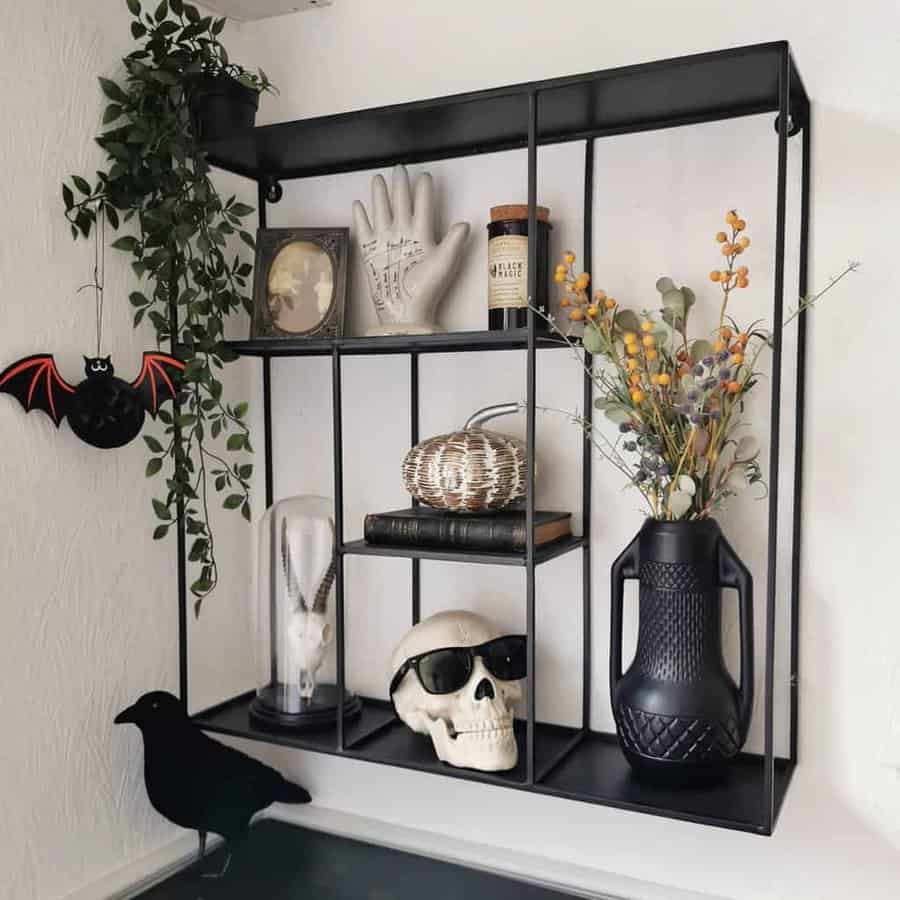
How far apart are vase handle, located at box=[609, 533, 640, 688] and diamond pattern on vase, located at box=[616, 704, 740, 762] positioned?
0.26 ft

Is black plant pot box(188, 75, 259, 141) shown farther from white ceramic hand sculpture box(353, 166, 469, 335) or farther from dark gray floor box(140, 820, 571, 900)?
dark gray floor box(140, 820, 571, 900)

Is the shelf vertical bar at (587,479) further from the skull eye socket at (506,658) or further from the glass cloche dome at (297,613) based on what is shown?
the glass cloche dome at (297,613)

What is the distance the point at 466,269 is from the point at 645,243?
28cm

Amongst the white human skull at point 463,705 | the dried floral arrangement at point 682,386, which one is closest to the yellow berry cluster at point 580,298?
the dried floral arrangement at point 682,386

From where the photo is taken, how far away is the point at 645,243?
1339 mm

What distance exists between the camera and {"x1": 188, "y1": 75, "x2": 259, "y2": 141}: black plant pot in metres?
1.39

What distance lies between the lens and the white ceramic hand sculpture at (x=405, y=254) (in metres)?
1.40

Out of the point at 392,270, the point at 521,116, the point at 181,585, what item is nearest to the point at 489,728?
the point at 181,585

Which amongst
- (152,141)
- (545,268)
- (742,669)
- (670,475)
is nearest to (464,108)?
(545,268)

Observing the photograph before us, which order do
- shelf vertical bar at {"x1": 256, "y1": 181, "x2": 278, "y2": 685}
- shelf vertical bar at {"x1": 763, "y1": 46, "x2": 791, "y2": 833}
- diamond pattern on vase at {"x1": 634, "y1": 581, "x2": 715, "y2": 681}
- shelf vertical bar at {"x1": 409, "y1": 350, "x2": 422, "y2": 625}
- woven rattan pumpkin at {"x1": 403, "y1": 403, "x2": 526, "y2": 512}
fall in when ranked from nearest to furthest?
shelf vertical bar at {"x1": 763, "y1": 46, "x2": 791, "y2": 833}, diamond pattern on vase at {"x1": 634, "y1": 581, "x2": 715, "y2": 681}, woven rattan pumpkin at {"x1": 403, "y1": 403, "x2": 526, "y2": 512}, shelf vertical bar at {"x1": 409, "y1": 350, "x2": 422, "y2": 625}, shelf vertical bar at {"x1": 256, "y1": 181, "x2": 278, "y2": 685}

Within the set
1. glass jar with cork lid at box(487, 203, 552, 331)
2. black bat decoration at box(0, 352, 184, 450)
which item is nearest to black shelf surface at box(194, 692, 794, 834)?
black bat decoration at box(0, 352, 184, 450)

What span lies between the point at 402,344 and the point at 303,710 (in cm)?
58

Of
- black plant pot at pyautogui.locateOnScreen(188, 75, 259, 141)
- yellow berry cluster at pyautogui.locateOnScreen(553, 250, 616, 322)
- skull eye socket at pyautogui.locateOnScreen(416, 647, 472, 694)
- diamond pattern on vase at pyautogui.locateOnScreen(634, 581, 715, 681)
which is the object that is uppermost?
black plant pot at pyautogui.locateOnScreen(188, 75, 259, 141)

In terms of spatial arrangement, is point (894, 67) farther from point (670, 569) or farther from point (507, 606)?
point (507, 606)
